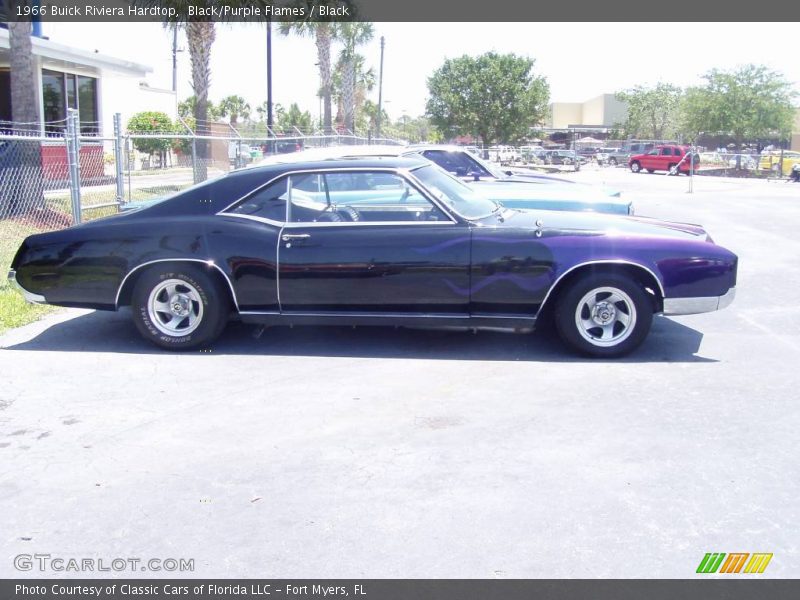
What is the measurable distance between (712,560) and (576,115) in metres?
87.1

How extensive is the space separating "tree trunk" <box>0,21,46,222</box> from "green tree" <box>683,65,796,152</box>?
143 ft

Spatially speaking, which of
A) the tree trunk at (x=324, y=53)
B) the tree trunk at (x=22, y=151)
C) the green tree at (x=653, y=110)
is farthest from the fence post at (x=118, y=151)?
the green tree at (x=653, y=110)

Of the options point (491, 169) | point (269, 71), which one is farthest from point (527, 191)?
point (269, 71)

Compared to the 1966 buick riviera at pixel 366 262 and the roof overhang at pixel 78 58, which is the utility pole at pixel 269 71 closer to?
the roof overhang at pixel 78 58

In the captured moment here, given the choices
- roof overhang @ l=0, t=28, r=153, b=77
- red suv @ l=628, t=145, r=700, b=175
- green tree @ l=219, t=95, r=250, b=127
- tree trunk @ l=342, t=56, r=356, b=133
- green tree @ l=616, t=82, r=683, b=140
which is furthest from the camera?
green tree @ l=219, t=95, r=250, b=127

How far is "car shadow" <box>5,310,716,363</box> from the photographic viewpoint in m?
6.34

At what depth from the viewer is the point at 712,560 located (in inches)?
131

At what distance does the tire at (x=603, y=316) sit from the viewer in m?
6.09

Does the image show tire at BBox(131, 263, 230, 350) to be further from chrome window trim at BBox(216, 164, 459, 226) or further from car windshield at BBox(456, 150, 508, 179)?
car windshield at BBox(456, 150, 508, 179)

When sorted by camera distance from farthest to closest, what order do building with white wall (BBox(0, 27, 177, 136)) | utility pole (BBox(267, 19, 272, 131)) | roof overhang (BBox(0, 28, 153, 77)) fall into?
1. utility pole (BBox(267, 19, 272, 131))
2. building with white wall (BBox(0, 27, 177, 136))
3. roof overhang (BBox(0, 28, 153, 77))

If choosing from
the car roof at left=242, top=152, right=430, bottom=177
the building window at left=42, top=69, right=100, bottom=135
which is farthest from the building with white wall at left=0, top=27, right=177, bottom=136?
the car roof at left=242, top=152, right=430, bottom=177

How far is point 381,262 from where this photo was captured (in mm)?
6207

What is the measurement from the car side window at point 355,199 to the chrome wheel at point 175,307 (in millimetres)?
971

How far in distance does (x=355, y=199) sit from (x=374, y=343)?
1.14 meters
